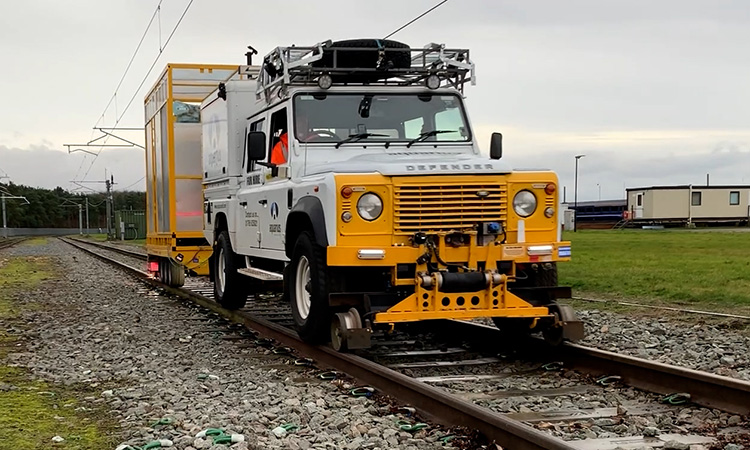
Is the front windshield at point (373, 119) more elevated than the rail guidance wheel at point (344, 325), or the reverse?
the front windshield at point (373, 119)

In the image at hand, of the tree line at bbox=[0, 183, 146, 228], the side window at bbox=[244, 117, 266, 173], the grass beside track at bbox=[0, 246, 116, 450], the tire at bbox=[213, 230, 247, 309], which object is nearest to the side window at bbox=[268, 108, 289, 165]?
the side window at bbox=[244, 117, 266, 173]

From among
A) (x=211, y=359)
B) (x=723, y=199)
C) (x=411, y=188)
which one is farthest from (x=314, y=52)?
(x=723, y=199)

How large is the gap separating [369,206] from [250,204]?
3.54m

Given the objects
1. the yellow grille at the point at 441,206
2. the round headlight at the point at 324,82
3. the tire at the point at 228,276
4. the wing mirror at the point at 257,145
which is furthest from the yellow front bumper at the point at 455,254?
the tire at the point at 228,276

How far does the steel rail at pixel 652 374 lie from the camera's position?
18.7 ft

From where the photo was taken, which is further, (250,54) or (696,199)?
(696,199)

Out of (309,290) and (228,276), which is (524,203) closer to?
(309,290)

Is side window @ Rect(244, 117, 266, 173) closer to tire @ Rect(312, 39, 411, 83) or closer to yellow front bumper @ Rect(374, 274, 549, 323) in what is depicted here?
tire @ Rect(312, 39, 411, 83)

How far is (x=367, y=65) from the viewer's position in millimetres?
9492

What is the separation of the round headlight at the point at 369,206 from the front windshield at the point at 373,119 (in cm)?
188

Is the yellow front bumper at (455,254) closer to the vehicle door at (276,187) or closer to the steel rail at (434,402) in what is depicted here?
the steel rail at (434,402)

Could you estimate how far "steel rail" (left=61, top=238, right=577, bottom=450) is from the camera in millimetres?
4586

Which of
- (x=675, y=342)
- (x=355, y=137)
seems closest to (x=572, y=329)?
(x=675, y=342)

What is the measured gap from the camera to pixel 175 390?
22.5 feet
